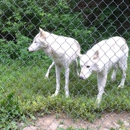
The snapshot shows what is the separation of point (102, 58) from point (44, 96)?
1087mm

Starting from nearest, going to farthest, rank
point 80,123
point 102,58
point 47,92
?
1. point 80,123
2. point 102,58
3. point 47,92

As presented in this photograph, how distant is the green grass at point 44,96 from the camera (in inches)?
142

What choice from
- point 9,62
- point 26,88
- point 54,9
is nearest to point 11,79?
point 26,88

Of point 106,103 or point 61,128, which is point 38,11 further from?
point 61,128

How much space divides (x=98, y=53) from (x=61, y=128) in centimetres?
123

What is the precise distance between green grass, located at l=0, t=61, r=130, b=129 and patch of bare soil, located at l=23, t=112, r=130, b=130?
0.08 m

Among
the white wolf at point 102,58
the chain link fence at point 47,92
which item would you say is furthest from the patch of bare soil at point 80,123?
the white wolf at point 102,58

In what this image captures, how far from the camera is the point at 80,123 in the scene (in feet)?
11.8

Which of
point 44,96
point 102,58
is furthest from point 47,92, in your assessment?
point 102,58

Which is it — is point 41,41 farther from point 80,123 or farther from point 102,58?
point 80,123

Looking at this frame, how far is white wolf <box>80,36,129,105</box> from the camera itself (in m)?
3.96

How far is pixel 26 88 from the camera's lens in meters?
4.66

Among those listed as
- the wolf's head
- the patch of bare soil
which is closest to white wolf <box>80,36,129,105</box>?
the patch of bare soil

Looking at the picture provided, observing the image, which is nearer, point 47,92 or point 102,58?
point 102,58
